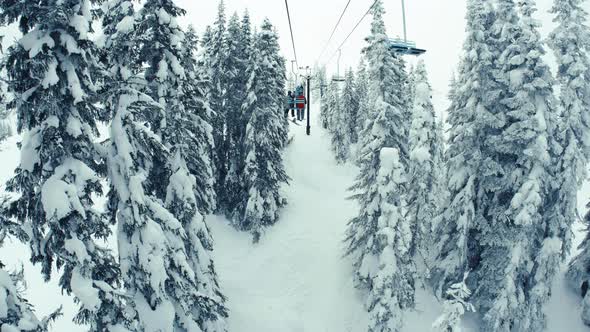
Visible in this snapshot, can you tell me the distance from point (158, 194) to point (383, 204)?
9.62m

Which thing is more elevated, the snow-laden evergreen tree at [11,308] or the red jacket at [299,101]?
the red jacket at [299,101]

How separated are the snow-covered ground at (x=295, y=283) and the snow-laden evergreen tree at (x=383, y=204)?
2.74m

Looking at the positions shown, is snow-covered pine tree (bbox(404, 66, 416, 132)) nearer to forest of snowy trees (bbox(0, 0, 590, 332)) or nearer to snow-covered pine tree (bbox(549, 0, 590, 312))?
forest of snowy trees (bbox(0, 0, 590, 332))

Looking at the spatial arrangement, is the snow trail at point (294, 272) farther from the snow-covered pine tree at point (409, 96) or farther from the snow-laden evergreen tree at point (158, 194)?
the snow-covered pine tree at point (409, 96)

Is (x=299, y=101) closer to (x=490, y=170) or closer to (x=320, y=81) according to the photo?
(x=490, y=170)

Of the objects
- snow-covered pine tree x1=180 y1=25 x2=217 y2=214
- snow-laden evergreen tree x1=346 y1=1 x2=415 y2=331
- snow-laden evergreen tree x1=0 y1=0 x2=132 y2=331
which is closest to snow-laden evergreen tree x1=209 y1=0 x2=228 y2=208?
snow-covered pine tree x1=180 y1=25 x2=217 y2=214

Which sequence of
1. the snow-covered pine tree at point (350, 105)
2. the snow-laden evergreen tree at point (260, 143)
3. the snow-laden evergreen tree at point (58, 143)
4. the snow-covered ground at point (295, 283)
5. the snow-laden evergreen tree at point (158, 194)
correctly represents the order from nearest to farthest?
1. the snow-laden evergreen tree at point (58, 143)
2. the snow-laden evergreen tree at point (158, 194)
3. the snow-covered ground at point (295, 283)
4. the snow-laden evergreen tree at point (260, 143)
5. the snow-covered pine tree at point (350, 105)

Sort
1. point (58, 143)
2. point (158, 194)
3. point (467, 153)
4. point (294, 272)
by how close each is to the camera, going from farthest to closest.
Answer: point (294, 272) → point (467, 153) → point (158, 194) → point (58, 143)

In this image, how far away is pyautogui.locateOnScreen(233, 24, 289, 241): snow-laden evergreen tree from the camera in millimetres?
27266

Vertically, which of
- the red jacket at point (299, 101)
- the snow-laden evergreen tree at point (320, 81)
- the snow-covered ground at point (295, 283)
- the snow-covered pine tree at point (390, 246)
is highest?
the snow-laden evergreen tree at point (320, 81)

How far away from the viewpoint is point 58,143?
727 centimetres

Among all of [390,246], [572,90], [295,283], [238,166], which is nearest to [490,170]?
[390,246]

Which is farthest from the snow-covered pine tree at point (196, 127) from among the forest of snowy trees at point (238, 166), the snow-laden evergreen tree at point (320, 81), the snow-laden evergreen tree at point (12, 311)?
the snow-laden evergreen tree at point (320, 81)

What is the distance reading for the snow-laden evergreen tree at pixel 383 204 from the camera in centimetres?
1656
